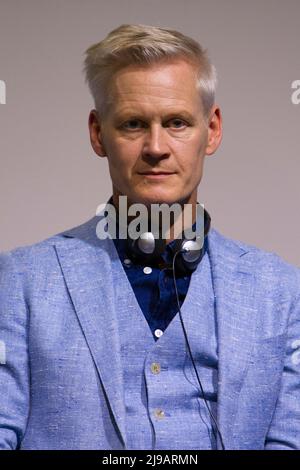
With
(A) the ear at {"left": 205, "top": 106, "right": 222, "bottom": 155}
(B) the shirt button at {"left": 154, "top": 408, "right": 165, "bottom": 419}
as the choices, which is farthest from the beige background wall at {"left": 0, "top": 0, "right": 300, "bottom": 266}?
(B) the shirt button at {"left": 154, "top": 408, "right": 165, "bottom": 419}

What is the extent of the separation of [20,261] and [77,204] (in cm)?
40

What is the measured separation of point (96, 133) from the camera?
1.80m

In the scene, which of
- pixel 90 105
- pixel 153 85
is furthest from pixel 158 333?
pixel 90 105

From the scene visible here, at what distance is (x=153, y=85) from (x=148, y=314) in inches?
16.2

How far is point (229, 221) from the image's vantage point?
6.89ft

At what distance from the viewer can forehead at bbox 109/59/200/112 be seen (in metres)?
1.67

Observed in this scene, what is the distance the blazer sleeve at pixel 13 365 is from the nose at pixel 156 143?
0.33 m

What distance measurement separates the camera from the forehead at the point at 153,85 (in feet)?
5.49

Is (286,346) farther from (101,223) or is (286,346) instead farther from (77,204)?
(77,204)

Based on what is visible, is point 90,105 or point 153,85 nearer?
point 153,85

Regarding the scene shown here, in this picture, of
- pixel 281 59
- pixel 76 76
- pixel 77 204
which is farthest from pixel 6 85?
pixel 281 59

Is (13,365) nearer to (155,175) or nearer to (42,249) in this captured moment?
(42,249)

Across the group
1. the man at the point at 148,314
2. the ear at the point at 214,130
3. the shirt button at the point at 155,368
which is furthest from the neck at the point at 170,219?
the shirt button at the point at 155,368

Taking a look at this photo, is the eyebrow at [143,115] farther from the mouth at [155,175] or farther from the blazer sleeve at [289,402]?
the blazer sleeve at [289,402]
